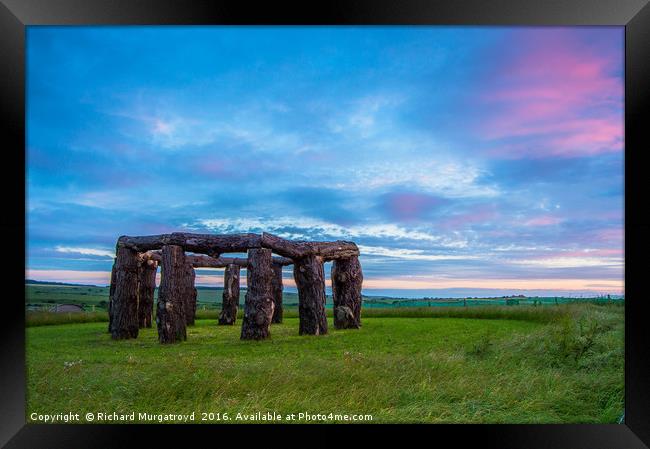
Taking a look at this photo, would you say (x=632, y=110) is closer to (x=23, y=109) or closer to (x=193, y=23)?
(x=193, y=23)

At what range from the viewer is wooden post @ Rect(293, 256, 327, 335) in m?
12.7

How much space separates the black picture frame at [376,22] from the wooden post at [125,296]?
7560 millimetres

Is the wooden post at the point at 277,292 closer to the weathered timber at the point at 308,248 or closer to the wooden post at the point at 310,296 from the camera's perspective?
the weathered timber at the point at 308,248

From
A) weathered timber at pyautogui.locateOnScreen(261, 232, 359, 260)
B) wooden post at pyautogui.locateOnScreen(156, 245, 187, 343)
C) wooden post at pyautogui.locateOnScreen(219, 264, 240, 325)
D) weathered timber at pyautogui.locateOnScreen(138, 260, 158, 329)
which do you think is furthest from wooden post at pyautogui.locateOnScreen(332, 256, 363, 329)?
weathered timber at pyautogui.locateOnScreen(138, 260, 158, 329)

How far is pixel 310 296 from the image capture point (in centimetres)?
1282

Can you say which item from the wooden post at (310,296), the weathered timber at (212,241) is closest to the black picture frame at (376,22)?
the weathered timber at (212,241)

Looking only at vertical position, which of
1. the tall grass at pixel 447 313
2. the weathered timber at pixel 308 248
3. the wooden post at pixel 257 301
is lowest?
the tall grass at pixel 447 313

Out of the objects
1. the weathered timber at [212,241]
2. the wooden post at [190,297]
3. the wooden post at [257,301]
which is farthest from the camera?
the wooden post at [190,297]

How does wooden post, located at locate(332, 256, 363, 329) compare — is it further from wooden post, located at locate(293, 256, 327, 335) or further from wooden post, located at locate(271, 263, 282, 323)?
wooden post, located at locate(271, 263, 282, 323)

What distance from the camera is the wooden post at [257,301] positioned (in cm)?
1136

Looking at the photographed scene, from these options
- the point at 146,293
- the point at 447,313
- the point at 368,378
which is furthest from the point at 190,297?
the point at 368,378

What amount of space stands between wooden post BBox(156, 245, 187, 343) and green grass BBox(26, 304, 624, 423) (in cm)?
89

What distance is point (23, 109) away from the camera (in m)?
4.92

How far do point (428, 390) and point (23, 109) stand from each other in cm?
581
